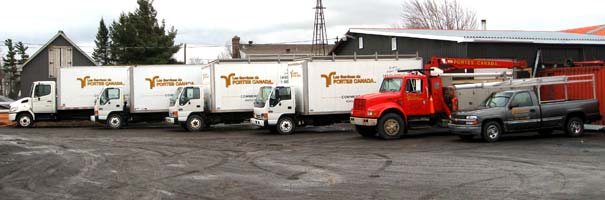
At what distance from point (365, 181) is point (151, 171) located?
4440mm

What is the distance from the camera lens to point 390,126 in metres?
18.5

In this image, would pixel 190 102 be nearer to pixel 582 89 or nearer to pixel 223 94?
pixel 223 94

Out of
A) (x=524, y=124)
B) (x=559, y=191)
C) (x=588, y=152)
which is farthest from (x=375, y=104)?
(x=559, y=191)

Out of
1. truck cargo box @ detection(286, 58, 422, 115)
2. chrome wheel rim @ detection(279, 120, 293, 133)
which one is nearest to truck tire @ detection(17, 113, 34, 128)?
chrome wheel rim @ detection(279, 120, 293, 133)

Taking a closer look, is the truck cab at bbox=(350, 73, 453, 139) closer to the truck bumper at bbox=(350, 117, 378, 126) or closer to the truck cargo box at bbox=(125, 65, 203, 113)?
the truck bumper at bbox=(350, 117, 378, 126)

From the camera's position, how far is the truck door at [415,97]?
18.8 metres

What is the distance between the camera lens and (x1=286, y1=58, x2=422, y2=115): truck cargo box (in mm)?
21438

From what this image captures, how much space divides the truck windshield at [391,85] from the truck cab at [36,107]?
16.5m

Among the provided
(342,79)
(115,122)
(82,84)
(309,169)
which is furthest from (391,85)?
(82,84)

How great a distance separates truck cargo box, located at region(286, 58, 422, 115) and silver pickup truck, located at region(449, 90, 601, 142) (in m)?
4.90

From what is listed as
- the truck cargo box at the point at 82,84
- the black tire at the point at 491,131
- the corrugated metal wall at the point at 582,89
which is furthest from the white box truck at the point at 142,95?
the corrugated metal wall at the point at 582,89

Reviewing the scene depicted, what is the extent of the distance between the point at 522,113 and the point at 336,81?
23.2 ft

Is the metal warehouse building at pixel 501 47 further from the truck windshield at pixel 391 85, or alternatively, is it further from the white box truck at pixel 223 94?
the truck windshield at pixel 391 85

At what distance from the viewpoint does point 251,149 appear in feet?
53.0
